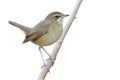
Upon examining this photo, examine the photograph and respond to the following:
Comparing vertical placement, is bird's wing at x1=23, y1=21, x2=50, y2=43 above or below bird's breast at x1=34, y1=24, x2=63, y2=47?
above

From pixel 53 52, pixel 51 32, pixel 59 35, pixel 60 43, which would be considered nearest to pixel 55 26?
pixel 51 32

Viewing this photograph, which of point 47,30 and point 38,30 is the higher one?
point 38,30

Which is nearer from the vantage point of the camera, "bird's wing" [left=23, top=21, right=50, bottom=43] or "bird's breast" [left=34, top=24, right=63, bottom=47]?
"bird's wing" [left=23, top=21, right=50, bottom=43]

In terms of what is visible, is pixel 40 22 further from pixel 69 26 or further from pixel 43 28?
pixel 69 26

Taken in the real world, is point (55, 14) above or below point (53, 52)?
below

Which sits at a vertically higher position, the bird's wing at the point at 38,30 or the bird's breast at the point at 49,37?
the bird's wing at the point at 38,30

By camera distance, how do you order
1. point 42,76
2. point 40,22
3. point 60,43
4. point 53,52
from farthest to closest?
point 40,22, point 60,43, point 53,52, point 42,76

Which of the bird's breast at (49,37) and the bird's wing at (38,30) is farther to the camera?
the bird's breast at (49,37)

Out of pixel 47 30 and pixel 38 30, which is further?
pixel 47 30
